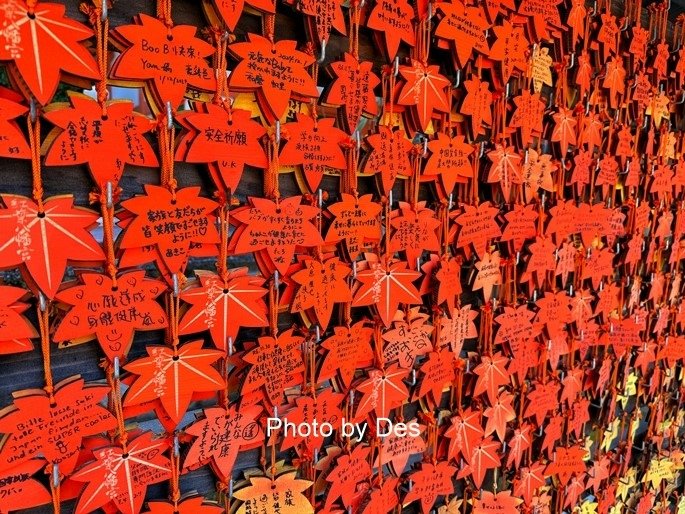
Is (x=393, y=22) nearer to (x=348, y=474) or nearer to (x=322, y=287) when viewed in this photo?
(x=322, y=287)

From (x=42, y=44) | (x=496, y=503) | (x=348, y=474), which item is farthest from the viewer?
(x=496, y=503)

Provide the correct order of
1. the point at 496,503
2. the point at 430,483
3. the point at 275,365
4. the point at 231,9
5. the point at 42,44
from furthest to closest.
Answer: the point at 496,503, the point at 430,483, the point at 275,365, the point at 231,9, the point at 42,44

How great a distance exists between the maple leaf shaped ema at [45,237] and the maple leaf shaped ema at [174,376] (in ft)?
0.43

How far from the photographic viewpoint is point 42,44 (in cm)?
46

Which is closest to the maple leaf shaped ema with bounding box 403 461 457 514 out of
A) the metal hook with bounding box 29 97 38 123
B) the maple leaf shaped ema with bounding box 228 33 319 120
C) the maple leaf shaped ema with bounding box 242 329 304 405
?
the maple leaf shaped ema with bounding box 242 329 304 405

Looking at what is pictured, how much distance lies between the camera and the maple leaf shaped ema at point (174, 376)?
568 mm

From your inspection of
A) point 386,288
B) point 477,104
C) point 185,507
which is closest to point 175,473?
point 185,507

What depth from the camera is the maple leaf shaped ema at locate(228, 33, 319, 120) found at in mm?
583

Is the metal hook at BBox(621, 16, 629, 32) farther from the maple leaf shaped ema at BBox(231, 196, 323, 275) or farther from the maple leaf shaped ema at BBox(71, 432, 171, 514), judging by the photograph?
the maple leaf shaped ema at BBox(71, 432, 171, 514)

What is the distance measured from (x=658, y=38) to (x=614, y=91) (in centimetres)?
26

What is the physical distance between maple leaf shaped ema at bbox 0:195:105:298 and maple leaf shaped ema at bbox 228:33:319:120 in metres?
0.22

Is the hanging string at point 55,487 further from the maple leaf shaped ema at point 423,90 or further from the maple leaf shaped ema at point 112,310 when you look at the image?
the maple leaf shaped ema at point 423,90

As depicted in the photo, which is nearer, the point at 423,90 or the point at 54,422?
the point at 54,422

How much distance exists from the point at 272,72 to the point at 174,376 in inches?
14.6
